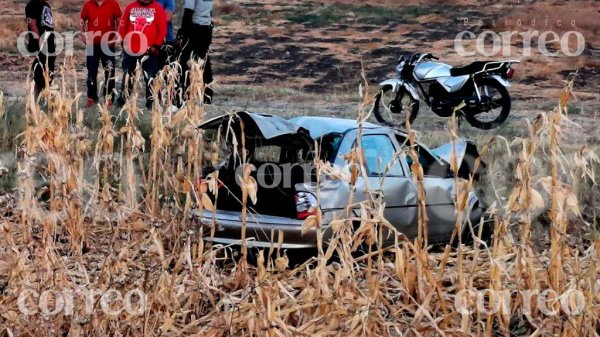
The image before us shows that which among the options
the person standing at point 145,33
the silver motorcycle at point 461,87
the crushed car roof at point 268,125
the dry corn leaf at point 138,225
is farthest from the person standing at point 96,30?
the dry corn leaf at point 138,225

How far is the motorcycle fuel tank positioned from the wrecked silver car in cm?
571

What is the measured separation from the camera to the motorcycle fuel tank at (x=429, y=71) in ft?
48.4

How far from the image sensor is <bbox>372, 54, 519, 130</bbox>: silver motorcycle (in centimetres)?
1444

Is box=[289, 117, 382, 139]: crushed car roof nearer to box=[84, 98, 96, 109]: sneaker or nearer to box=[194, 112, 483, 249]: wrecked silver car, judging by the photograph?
box=[194, 112, 483, 249]: wrecked silver car

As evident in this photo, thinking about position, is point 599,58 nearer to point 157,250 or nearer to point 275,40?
point 275,40

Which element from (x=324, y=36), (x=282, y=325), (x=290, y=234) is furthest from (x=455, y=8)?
(x=282, y=325)

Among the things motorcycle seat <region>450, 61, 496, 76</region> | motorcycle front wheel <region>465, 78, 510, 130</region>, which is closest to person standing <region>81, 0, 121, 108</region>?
motorcycle seat <region>450, 61, 496, 76</region>

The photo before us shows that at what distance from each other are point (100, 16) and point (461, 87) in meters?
4.31

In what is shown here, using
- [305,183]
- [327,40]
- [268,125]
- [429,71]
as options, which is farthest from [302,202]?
[327,40]

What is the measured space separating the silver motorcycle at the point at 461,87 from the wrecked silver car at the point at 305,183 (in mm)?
5406

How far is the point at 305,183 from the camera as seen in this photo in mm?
7945

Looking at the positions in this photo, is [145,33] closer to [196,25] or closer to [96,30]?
[196,25]

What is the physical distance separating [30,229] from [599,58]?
75.8ft

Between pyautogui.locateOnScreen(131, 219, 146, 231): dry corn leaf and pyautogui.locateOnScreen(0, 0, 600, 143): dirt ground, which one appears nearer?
pyautogui.locateOnScreen(131, 219, 146, 231): dry corn leaf
